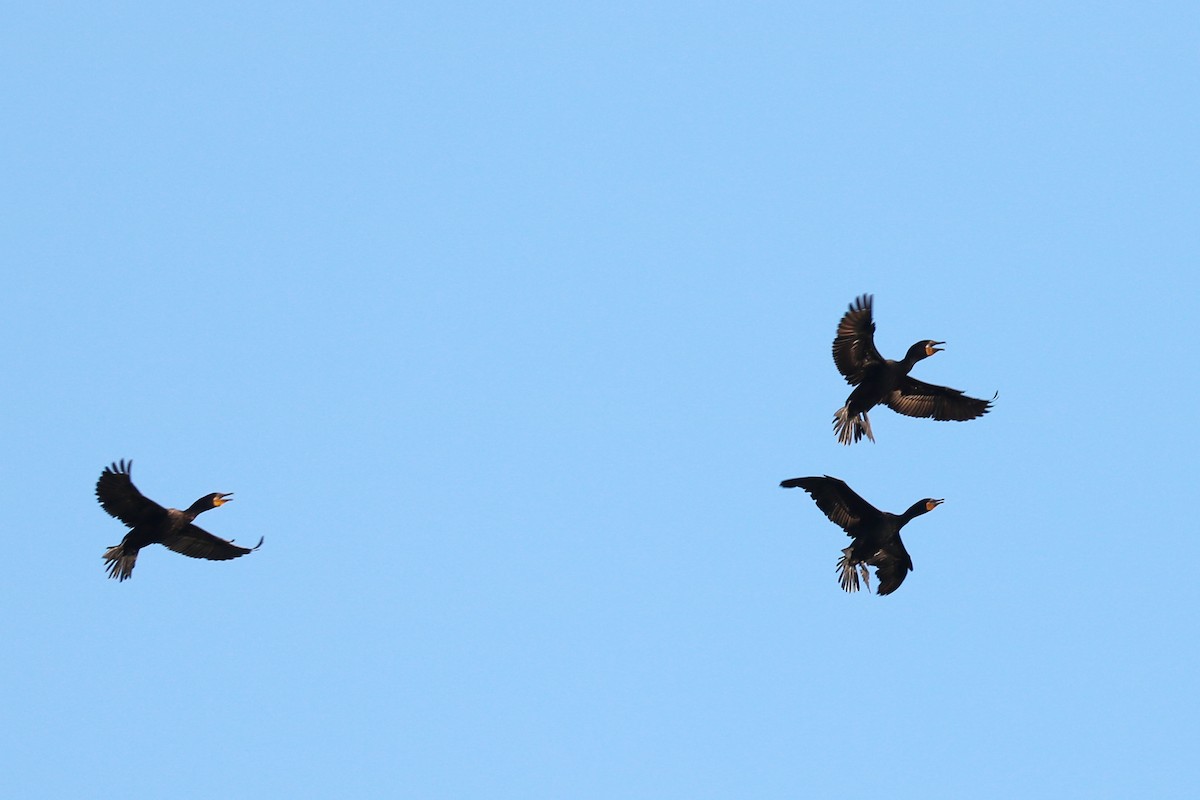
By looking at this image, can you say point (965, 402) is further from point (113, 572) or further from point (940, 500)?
point (113, 572)

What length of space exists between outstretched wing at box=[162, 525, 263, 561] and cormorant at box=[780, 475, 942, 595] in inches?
367

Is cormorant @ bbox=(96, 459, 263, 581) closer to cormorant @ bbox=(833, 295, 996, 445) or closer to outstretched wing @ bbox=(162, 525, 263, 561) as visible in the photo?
outstretched wing @ bbox=(162, 525, 263, 561)

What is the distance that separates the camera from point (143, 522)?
97.8ft

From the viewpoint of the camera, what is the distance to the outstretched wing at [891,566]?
3016cm

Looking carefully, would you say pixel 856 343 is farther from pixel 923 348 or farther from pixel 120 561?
pixel 120 561

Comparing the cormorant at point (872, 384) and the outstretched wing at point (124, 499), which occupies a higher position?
the cormorant at point (872, 384)

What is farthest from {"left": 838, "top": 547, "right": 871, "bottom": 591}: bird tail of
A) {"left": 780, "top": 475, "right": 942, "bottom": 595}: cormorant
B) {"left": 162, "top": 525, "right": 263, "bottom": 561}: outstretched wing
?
{"left": 162, "top": 525, "right": 263, "bottom": 561}: outstretched wing

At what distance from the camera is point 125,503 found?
29453 mm

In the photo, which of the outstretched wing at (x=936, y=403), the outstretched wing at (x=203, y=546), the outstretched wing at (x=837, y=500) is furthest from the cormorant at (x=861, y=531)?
the outstretched wing at (x=203, y=546)

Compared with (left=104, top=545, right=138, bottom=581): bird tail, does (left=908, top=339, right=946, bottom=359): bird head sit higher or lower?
higher

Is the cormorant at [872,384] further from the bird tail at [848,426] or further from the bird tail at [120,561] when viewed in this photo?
the bird tail at [120,561]

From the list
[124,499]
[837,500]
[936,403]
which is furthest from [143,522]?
[936,403]

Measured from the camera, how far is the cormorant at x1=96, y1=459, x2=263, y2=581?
29172mm

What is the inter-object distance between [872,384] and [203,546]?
1156cm
